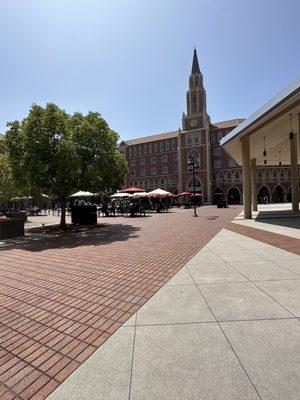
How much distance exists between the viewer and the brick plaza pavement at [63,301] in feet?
9.74

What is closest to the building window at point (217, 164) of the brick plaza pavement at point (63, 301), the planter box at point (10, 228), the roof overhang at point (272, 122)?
the roof overhang at point (272, 122)

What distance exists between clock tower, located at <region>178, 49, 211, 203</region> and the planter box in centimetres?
5294

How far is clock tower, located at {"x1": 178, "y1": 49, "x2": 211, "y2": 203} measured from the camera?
209 feet

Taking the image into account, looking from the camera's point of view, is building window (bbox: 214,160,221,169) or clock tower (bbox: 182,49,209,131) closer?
building window (bbox: 214,160,221,169)

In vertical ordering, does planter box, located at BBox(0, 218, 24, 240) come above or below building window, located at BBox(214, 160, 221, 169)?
below

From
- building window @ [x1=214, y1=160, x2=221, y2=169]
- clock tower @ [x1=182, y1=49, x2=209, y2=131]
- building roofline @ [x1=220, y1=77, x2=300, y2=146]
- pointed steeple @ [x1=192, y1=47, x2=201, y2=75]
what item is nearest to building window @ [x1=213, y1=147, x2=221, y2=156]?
building window @ [x1=214, y1=160, x2=221, y2=169]

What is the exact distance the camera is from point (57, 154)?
13188 mm

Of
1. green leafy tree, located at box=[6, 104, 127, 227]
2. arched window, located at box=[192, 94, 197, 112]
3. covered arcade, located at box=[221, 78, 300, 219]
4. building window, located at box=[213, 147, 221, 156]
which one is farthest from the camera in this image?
arched window, located at box=[192, 94, 197, 112]

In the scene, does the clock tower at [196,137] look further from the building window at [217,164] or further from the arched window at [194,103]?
the building window at [217,164]

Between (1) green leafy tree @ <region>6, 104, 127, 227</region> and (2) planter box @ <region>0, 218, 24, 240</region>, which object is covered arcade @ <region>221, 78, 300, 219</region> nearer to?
(1) green leafy tree @ <region>6, 104, 127, 227</region>

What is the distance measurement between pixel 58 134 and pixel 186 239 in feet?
27.1

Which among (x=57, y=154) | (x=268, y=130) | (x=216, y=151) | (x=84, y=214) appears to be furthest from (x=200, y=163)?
(x=57, y=154)

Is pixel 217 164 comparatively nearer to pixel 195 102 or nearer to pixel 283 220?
pixel 195 102

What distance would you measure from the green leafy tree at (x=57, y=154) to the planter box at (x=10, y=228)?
190cm
